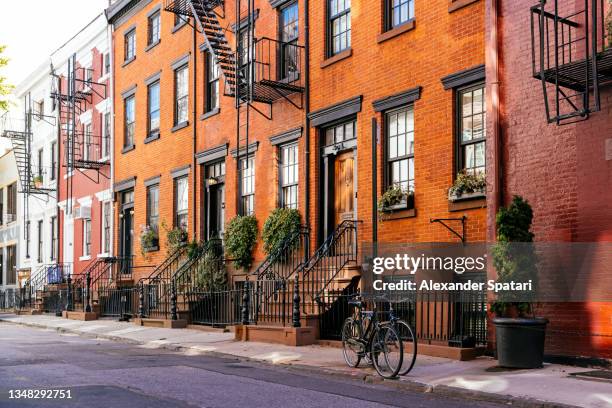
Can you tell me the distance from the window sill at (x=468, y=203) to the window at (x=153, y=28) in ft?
49.7

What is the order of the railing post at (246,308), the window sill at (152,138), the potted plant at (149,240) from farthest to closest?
the window sill at (152,138) → the potted plant at (149,240) → the railing post at (246,308)

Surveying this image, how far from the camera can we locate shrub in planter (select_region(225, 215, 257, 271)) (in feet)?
64.5

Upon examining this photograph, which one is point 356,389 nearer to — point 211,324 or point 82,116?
point 211,324

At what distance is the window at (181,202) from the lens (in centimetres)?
2361

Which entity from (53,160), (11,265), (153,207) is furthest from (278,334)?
(11,265)

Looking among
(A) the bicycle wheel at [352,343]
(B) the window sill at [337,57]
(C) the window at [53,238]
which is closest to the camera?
(A) the bicycle wheel at [352,343]

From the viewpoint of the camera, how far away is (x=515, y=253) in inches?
Answer: 447

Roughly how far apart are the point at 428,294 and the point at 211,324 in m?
7.44

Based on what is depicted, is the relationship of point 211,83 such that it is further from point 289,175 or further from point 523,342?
point 523,342

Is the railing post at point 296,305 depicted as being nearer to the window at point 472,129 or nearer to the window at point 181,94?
the window at point 472,129

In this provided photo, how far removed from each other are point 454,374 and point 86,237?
22380mm

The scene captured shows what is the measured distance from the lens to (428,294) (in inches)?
533

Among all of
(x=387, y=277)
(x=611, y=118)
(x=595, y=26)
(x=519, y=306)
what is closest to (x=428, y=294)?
(x=387, y=277)

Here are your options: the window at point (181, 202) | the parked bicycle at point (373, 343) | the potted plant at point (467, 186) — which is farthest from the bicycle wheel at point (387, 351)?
the window at point (181, 202)
